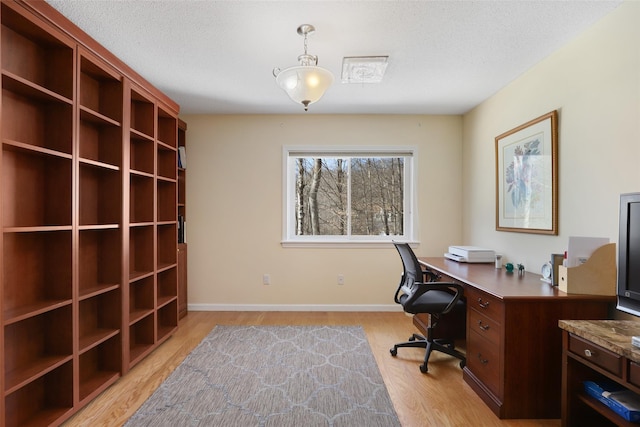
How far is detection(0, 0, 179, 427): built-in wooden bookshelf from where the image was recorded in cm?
179

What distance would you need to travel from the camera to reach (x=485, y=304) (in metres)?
2.22

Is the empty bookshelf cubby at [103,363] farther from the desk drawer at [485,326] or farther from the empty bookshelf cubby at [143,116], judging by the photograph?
the desk drawer at [485,326]

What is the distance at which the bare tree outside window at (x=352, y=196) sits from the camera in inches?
167

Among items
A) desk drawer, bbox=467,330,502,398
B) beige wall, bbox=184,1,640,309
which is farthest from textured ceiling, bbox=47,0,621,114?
desk drawer, bbox=467,330,502,398

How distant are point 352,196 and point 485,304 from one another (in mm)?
2295

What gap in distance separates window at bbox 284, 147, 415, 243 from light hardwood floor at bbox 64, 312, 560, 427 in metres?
1.10

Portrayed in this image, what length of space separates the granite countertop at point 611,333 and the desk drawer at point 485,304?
329 mm

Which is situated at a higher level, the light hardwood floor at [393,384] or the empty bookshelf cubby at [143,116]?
the empty bookshelf cubby at [143,116]

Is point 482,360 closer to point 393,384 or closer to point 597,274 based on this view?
point 393,384

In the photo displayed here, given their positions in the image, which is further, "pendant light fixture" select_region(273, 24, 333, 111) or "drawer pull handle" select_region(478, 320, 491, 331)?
"drawer pull handle" select_region(478, 320, 491, 331)

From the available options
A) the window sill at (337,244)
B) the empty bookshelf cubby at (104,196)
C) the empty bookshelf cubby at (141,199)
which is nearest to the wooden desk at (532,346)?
the window sill at (337,244)

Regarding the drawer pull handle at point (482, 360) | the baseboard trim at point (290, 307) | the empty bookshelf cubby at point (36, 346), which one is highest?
the empty bookshelf cubby at point (36, 346)

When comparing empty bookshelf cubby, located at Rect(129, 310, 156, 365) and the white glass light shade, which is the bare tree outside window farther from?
the white glass light shade

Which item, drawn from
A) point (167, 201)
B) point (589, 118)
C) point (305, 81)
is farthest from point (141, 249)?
point (589, 118)
